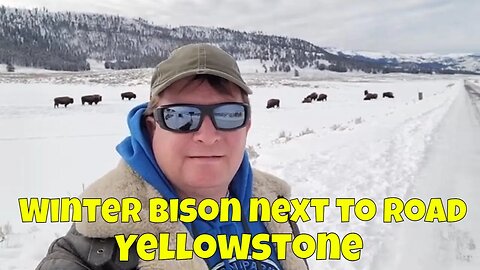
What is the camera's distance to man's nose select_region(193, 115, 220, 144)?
1387mm

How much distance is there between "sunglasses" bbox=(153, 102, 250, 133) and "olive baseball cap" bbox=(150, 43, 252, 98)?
8 centimetres

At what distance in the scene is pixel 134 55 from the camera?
154000 millimetres

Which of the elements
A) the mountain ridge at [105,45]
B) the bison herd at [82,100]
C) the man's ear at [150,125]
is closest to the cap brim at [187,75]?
the man's ear at [150,125]

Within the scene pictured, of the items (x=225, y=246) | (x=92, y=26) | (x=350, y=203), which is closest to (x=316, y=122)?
(x=350, y=203)

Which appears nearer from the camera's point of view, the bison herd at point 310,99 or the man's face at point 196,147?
the man's face at point 196,147

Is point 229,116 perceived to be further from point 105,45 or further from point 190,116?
point 105,45

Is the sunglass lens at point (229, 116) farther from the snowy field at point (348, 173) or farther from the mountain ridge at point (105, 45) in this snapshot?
the mountain ridge at point (105, 45)

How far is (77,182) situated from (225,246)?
5398mm

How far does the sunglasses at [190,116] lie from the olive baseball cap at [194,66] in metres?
0.08

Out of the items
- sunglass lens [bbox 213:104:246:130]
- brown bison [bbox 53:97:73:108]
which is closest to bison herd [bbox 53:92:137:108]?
brown bison [bbox 53:97:73:108]

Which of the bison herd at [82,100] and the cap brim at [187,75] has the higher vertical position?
the cap brim at [187,75]

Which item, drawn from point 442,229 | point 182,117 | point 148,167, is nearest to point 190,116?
point 182,117

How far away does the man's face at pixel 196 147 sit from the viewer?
138 centimetres

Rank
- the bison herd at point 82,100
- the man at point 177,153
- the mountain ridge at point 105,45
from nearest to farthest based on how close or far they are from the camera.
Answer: the man at point 177,153 < the bison herd at point 82,100 < the mountain ridge at point 105,45
